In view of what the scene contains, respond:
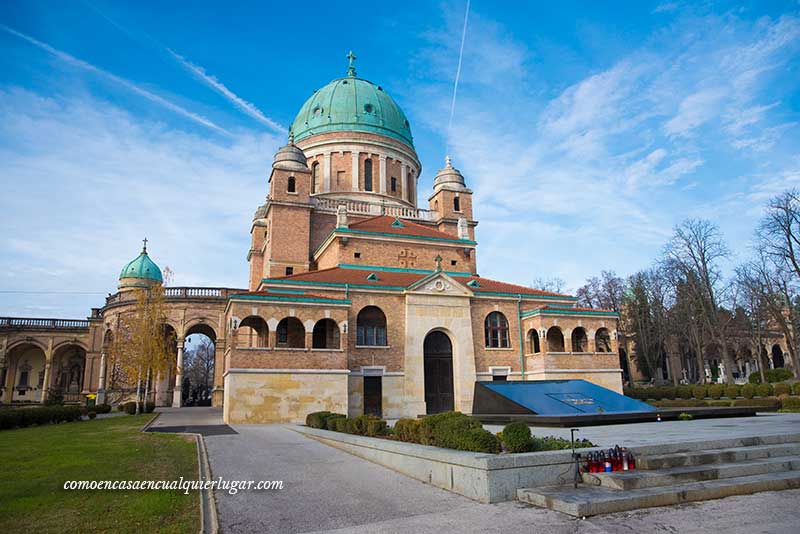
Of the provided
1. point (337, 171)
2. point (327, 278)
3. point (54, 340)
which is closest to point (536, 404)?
point (327, 278)

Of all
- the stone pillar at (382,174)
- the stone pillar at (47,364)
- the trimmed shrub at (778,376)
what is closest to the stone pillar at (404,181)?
the stone pillar at (382,174)

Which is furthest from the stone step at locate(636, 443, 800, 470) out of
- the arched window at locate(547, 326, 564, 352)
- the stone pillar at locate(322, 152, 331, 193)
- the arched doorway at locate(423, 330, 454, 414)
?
the stone pillar at locate(322, 152, 331, 193)

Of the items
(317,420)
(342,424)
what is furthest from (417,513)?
(317,420)

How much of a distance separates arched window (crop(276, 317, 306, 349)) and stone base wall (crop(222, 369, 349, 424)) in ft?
10.9

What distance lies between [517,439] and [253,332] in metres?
28.0

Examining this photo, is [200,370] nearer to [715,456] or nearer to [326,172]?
[326,172]

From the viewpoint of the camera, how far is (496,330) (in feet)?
108

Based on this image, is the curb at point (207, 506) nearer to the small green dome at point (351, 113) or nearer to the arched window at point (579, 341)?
the arched window at point (579, 341)

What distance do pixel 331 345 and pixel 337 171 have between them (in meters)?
Answer: 20.3

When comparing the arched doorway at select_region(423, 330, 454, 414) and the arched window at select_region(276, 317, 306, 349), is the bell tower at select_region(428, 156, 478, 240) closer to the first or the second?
the arched doorway at select_region(423, 330, 454, 414)

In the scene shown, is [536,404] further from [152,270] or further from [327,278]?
[152,270]

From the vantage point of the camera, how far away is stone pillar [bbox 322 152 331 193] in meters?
44.8

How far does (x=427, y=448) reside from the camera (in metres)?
10.4

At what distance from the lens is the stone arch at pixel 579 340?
35.1m
